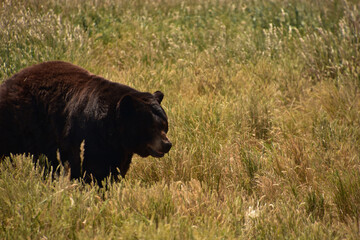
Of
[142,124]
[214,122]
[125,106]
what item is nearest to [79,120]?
[125,106]

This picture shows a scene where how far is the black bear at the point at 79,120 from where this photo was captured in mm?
3980

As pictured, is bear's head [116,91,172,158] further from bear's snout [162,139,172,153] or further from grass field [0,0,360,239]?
grass field [0,0,360,239]

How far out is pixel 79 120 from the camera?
13.4 ft

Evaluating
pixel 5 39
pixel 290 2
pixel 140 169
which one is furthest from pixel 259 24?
pixel 140 169

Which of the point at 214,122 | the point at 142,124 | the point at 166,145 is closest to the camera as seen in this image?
the point at 166,145

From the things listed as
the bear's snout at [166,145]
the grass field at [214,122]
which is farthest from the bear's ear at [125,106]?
the grass field at [214,122]

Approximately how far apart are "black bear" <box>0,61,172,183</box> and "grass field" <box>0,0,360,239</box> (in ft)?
0.76

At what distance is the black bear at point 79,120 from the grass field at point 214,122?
0.76 ft

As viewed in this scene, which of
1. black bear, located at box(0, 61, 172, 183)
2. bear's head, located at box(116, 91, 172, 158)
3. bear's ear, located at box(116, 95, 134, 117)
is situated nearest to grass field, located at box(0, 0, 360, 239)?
black bear, located at box(0, 61, 172, 183)

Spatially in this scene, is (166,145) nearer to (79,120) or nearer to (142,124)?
(142,124)

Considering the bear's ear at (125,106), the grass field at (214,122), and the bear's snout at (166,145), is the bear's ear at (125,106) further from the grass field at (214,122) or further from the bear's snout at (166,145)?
the grass field at (214,122)

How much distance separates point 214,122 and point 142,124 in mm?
1746

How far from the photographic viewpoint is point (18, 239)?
3141 millimetres

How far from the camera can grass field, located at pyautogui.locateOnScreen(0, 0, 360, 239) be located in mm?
3449
